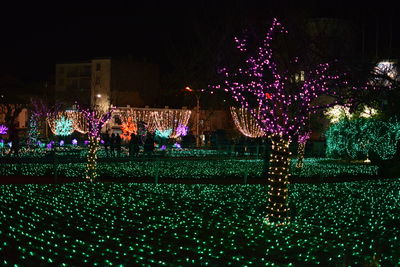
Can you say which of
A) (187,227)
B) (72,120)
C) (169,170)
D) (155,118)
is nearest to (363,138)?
(169,170)

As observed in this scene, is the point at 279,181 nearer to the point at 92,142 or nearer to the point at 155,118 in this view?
the point at 92,142

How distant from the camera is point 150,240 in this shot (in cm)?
1090

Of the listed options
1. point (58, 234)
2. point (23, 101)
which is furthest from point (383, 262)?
point (23, 101)

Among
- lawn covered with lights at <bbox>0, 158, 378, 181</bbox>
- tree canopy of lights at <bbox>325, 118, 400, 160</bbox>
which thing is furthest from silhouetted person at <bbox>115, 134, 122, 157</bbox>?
tree canopy of lights at <bbox>325, 118, 400, 160</bbox>

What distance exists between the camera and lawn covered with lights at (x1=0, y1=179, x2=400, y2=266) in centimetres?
959

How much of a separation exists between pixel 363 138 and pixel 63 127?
30002 mm

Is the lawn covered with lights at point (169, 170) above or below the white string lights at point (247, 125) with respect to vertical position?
below

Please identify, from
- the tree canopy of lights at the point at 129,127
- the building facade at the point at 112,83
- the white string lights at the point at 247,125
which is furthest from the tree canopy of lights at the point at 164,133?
the building facade at the point at 112,83

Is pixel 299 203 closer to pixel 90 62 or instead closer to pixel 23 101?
pixel 23 101

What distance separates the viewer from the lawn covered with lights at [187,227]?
31.5 feet

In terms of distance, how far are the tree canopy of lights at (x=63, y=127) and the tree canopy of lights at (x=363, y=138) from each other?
25517 millimetres

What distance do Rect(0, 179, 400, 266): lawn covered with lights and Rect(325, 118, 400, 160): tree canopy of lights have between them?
14789mm

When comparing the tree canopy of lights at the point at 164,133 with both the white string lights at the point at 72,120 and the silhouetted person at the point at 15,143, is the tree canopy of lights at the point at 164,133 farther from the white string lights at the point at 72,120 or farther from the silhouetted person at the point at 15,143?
the silhouetted person at the point at 15,143

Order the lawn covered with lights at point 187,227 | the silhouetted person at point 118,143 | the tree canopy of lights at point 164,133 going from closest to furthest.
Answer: the lawn covered with lights at point 187,227 < the silhouetted person at point 118,143 < the tree canopy of lights at point 164,133
